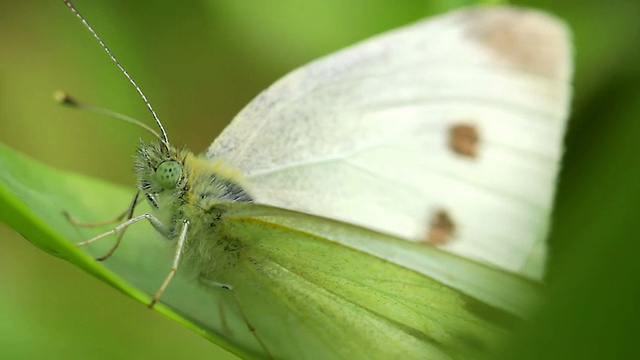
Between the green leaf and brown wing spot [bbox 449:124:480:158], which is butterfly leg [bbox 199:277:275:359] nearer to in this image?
A: the green leaf

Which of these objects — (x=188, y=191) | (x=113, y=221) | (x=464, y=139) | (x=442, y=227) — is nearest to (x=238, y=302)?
(x=188, y=191)

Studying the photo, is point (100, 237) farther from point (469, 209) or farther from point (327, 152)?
point (469, 209)

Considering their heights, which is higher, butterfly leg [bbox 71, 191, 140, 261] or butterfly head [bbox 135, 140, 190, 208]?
butterfly head [bbox 135, 140, 190, 208]

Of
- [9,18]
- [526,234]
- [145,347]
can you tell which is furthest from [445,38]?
[9,18]

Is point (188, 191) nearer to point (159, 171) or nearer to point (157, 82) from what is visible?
point (159, 171)

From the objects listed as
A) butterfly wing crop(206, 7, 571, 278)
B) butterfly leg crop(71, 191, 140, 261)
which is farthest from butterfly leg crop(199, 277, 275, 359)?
butterfly wing crop(206, 7, 571, 278)

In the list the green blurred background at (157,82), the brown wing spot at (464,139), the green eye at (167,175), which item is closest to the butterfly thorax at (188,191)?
the green eye at (167,175)
